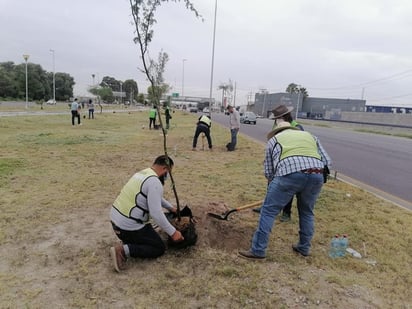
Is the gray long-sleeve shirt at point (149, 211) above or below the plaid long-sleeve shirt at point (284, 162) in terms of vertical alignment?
below

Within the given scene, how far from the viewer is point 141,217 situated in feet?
11.0

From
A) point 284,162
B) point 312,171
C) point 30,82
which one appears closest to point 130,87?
point 30,82

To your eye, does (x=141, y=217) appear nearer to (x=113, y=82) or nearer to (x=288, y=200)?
(x=288, y=200)

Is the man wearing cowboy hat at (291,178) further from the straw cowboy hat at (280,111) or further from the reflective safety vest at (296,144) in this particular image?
the straw cowboy hat at (280,111)

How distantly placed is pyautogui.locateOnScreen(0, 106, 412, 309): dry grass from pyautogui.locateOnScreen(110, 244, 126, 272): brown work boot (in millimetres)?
78

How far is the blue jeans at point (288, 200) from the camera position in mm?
3352

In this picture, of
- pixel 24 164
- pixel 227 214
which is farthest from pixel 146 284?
pixel 24 164

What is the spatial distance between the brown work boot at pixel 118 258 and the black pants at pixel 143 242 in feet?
0.31

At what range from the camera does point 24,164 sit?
800 centimetres

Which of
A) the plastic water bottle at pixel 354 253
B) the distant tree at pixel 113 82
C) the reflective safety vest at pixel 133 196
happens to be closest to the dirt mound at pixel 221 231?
the reflective safety vest at pixel 133 196

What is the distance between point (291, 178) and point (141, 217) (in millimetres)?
1549

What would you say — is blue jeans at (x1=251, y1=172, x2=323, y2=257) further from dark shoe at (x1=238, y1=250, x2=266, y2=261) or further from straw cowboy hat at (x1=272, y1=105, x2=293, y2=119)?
straw cowboy hat at (x1=272, y1=105, x2=293, y2=119)

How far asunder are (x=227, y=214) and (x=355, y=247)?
1.60 meters

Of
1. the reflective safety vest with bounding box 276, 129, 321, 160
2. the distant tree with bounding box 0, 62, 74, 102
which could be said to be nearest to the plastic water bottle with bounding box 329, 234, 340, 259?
the reflective safety vest with bounding box 276, 129, 321, 160
